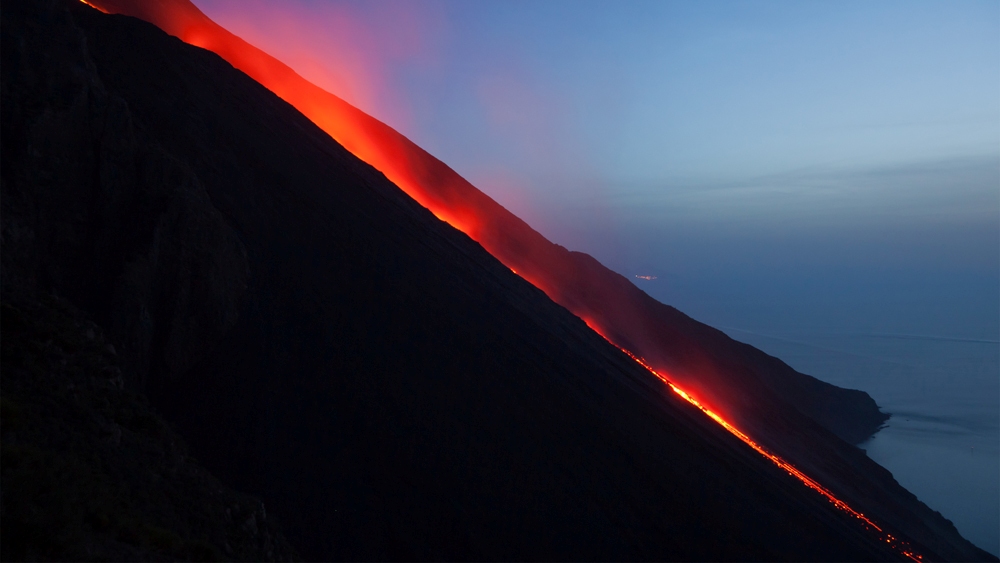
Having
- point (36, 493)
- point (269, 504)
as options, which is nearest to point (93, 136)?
point (269, 504)

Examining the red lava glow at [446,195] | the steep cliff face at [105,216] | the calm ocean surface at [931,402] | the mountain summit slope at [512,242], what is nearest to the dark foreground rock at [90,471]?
the steep cliff face at [105,216]

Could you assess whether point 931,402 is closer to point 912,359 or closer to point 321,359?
point 912,359

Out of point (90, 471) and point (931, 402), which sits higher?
point (931, 402)

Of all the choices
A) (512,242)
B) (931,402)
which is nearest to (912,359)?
(931,402)

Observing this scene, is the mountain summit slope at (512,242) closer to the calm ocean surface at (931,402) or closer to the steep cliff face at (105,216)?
the calm ocean surface at (931,402)

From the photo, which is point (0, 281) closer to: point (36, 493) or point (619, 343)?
point (36, 493)

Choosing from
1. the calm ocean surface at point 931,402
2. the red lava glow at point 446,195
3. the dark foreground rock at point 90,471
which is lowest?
the dark foreground rock at point 90,471
